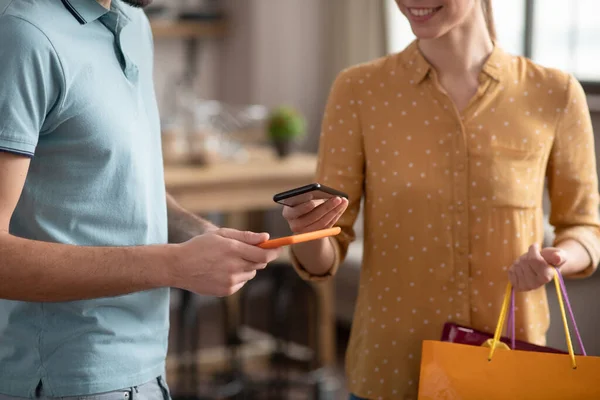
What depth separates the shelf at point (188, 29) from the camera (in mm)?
5164

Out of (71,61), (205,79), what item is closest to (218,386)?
(205,79)

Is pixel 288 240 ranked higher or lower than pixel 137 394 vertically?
higher

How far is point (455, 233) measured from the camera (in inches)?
57.9

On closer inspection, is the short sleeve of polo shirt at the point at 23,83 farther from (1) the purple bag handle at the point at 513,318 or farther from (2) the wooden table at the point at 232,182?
(2) the wooden table at the point at 232,182

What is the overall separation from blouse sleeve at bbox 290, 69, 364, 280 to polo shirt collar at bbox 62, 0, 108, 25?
0.45 metres

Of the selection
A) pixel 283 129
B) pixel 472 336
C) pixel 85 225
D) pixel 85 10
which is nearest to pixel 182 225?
pixel 85 225

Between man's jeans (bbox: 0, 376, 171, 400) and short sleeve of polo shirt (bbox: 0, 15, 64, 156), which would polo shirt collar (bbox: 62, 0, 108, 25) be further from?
man's jeans (bbox: 0, 376, 171, 400)

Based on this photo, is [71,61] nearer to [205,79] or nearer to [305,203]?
[305,203]

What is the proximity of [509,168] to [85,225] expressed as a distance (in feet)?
2.26

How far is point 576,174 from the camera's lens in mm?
1484

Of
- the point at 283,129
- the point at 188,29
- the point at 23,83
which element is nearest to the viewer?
the point at 23,83

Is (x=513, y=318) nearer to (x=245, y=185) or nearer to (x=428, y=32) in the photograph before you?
(x=428, y=32)

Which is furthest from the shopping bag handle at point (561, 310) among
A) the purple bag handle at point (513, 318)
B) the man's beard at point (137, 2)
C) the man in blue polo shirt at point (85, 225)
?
the man's beard at point (137, 2)

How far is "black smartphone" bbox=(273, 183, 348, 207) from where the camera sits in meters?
1.20
